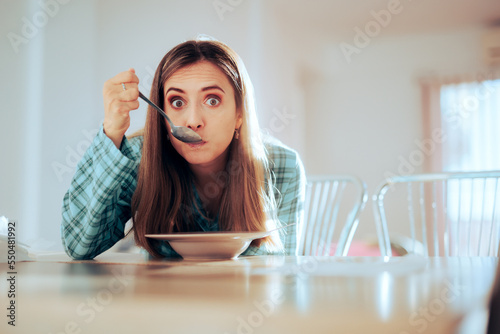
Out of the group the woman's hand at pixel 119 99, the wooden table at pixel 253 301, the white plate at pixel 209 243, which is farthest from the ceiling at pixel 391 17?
the wooden table at pixel 253 301

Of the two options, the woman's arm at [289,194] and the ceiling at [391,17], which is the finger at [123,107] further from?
the ceiling at [391,17]

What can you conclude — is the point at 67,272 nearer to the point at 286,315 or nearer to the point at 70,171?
the point at 286,315

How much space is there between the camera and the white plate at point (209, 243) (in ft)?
1.82

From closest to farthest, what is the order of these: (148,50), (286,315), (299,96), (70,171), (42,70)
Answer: (286,315), (42,70), (70,171), (148,50), (299,96)

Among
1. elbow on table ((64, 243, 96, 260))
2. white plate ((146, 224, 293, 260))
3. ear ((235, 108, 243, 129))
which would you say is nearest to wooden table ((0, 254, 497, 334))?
white plate ((146, 224, 293, 260))

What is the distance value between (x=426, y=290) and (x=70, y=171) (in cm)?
216

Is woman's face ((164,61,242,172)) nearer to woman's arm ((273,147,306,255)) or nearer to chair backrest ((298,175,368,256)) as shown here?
woman's arm ((273,147,306,255))

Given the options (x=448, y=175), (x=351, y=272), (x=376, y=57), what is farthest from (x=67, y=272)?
(x=376, y=57)

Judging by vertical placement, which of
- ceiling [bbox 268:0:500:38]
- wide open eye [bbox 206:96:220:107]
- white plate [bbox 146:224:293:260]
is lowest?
white plate [bbox 146:224:293:260]

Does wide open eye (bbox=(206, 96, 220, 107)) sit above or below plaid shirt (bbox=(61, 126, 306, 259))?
above

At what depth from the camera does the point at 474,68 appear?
3875mm

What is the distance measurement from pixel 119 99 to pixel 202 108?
0.18 metres

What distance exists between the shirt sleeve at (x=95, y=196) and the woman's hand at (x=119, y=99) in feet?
0.09

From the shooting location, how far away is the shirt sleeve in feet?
2.24
